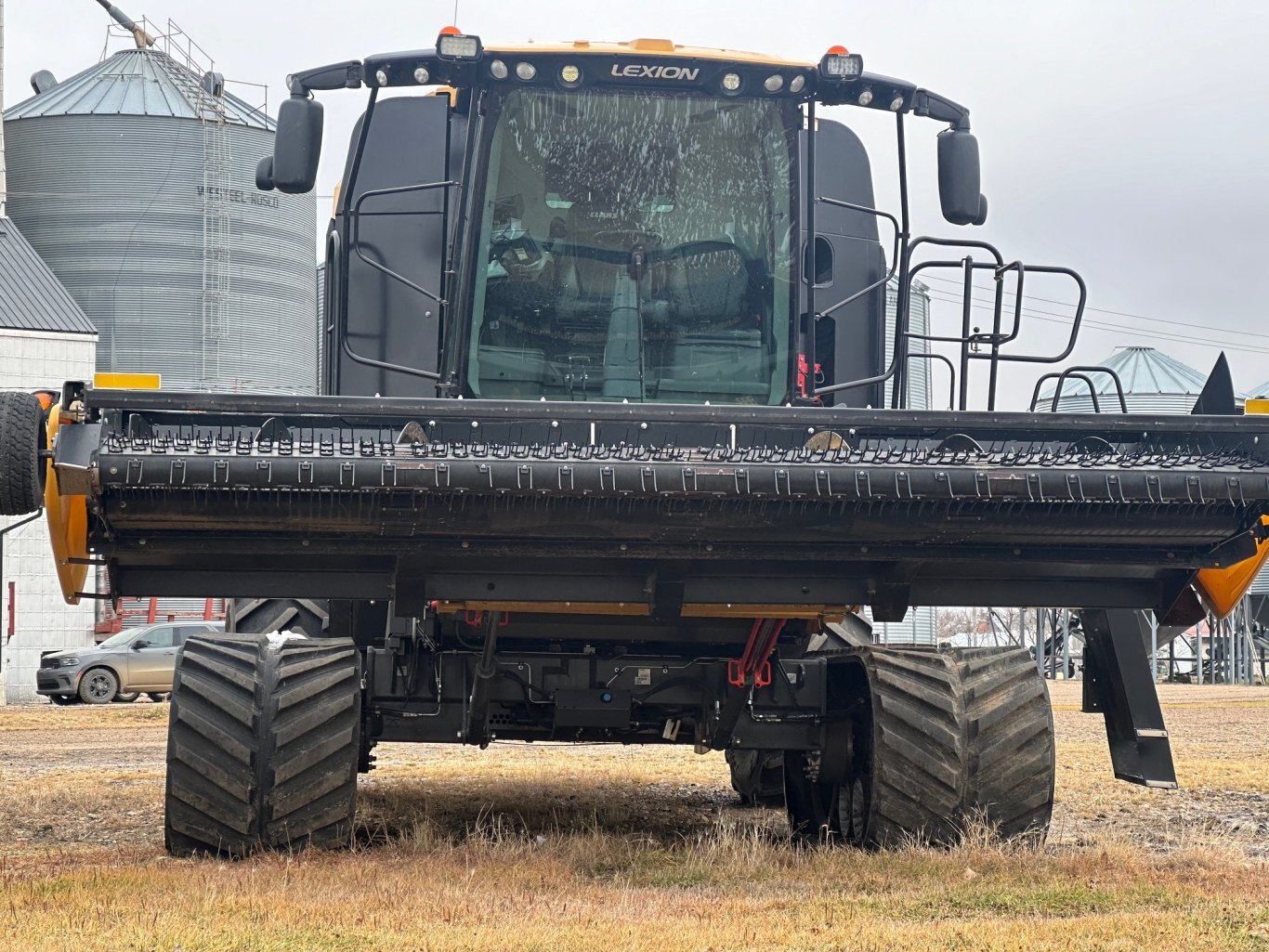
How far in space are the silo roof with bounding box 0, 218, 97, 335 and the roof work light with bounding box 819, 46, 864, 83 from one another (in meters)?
23.4

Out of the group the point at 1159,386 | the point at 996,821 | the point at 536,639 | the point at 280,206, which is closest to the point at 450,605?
the point at 536,639

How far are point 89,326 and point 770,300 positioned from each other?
77.3 ft

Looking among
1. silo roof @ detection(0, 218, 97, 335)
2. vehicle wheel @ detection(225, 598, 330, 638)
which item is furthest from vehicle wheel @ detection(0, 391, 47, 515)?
silo roof @ detection(0, 218, 97, 335)

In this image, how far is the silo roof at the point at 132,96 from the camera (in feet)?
117

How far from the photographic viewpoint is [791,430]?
6.52 metres

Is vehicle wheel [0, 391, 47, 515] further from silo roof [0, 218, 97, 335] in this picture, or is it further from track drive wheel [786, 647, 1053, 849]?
silo roof [0, 218, 97, 335]

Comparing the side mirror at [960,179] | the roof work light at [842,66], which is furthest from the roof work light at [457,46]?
the side mirror at [960,179]

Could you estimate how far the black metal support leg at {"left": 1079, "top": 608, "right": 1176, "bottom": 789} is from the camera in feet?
26.2

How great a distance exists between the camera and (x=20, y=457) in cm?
572

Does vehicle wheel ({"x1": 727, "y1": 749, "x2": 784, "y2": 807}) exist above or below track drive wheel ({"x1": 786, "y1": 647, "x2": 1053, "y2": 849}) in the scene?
below

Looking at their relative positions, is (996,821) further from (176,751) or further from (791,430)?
(176,751)

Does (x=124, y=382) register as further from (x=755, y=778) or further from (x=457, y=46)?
(x=755, y=778)

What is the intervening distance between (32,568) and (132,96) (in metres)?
12.6

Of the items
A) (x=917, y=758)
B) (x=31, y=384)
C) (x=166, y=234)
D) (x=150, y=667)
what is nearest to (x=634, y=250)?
(x=917, y=758)
